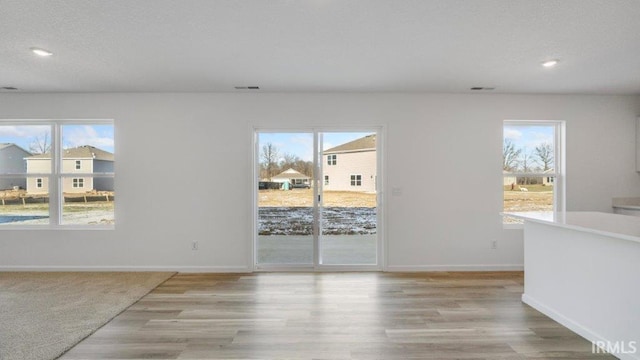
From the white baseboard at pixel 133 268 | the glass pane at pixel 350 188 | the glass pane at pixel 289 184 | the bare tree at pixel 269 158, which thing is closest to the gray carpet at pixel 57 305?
the white baseboard at pixel 133 268

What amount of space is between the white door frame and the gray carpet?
49.5 inches

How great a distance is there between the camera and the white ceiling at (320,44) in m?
2.21

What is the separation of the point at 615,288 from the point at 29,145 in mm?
6735

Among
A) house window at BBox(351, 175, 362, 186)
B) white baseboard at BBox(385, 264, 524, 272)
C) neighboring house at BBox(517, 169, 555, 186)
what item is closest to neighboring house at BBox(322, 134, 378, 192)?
house window at BBox(351, 175, 362, 186)

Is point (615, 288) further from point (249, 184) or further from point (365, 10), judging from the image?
point (249, 184)

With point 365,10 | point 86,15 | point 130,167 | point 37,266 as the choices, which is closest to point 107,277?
point 37,266

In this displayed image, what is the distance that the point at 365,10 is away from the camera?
87.9 inches

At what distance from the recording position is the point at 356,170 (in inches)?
179

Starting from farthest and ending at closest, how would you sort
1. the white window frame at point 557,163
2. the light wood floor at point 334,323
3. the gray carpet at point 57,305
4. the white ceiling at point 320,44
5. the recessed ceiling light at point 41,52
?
the white window frame at point 557,163 < the recessed ceiling light at point 41,52 < the gray carpet at point 57,305 < the light wood floor at point 334,323 < the white ceiling at point 320,44

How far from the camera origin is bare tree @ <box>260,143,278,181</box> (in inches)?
179

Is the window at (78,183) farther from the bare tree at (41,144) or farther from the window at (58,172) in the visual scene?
the bare tree at (41,144)

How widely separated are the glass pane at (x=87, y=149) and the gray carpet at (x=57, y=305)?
1.44 metres

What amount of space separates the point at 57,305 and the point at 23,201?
2.26m

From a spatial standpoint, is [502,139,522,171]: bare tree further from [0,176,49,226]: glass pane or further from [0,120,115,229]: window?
[0,176,49,226]: glass pane
